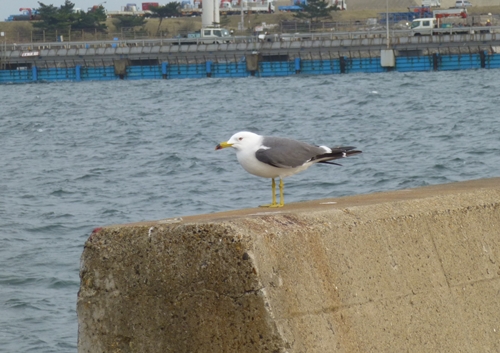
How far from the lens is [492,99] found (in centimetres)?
3841

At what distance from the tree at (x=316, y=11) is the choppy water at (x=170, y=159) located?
47.8m

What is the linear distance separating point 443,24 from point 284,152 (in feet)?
245

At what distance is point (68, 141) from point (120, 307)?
27.2 metres

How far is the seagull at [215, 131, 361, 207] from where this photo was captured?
498 cm

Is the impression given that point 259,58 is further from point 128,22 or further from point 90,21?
point 128,22

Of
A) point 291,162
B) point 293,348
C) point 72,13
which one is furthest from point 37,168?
point 72,13

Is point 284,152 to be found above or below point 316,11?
below

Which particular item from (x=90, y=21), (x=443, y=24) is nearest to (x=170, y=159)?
(x=443, y=24)

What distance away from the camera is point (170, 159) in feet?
76.1

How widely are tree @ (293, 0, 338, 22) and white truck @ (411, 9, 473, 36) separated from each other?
15.0 meters

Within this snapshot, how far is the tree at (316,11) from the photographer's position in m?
98.9

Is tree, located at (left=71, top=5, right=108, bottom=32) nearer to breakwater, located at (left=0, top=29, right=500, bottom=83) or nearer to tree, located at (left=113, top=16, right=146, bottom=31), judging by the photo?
tree, located at (left=113, top=16, right=146, bottom=31)

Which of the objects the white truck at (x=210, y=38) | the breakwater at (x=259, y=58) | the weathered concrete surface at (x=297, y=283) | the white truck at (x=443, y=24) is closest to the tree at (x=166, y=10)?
the white truck at (x=210, y=38)

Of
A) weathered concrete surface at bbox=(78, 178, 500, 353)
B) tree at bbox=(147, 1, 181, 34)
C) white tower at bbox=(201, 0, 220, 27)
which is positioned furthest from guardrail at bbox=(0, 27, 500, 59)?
weathered concrete surface at bbox=(78, 178, 500, 353)
